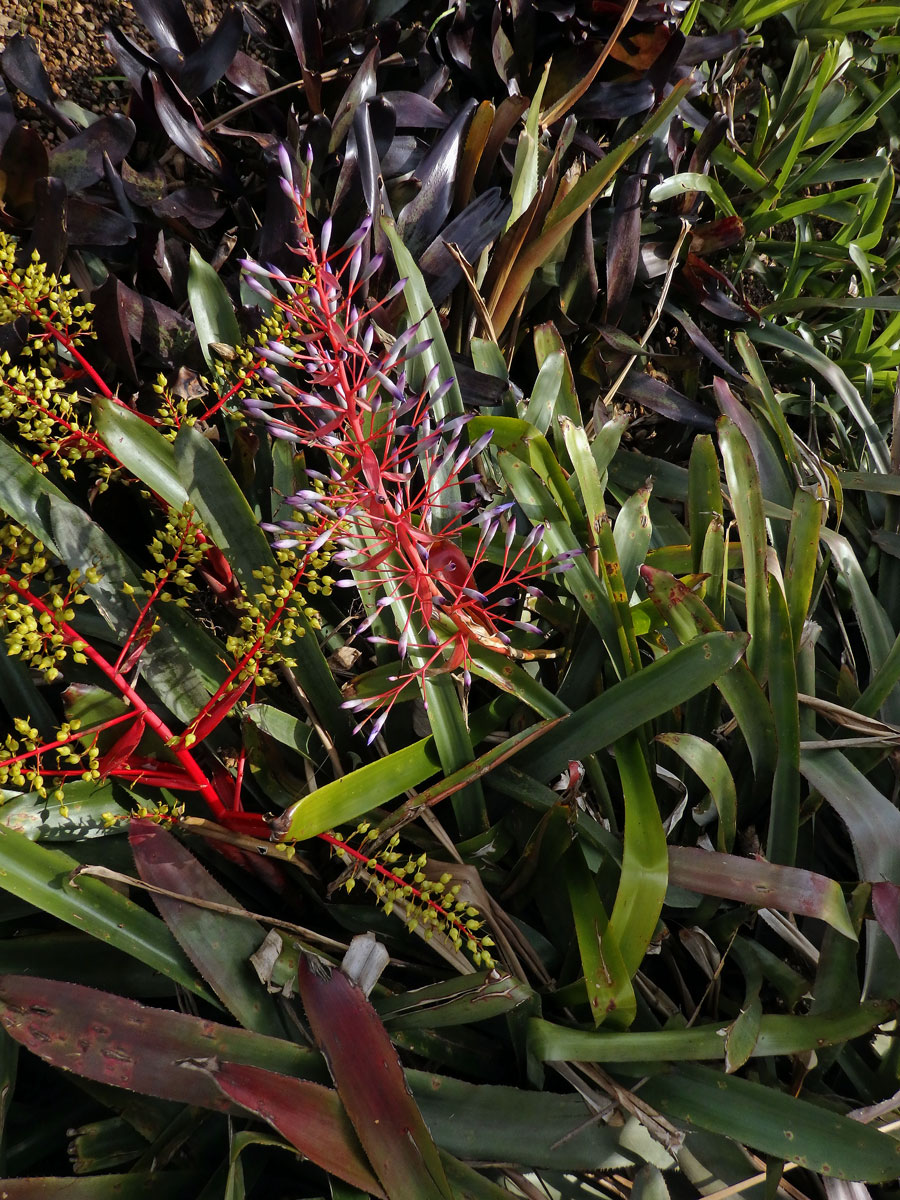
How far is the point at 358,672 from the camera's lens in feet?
3.77

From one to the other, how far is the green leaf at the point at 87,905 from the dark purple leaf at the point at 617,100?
4.84 feet

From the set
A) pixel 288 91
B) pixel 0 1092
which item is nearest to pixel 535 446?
pixel 288 91

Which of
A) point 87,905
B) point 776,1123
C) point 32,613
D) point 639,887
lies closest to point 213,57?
point 32,613

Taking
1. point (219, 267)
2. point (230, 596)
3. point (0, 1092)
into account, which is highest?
point (219, 267)

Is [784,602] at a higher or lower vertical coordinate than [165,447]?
lower

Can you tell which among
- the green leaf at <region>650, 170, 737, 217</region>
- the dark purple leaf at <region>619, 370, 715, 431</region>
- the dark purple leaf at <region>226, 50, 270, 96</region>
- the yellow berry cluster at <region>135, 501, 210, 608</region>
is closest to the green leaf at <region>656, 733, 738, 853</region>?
the yellow berry cluster at <region>135, 501, 210, 608</region>

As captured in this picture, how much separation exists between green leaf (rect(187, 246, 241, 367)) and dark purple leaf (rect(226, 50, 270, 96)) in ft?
1.21

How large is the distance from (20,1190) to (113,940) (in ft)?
0.71

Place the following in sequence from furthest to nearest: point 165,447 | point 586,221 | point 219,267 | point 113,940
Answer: point 586,221
point 219,267
point 165,447
point 113,940

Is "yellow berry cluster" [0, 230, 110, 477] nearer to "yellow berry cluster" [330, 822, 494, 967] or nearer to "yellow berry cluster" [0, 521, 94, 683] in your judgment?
"yellow berry cluster" [0, 521, 94, 683]

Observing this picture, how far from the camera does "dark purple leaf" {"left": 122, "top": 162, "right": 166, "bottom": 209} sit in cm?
115

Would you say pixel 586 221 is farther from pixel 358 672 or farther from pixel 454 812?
pixel 454 812

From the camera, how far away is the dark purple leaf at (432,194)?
4.08ft

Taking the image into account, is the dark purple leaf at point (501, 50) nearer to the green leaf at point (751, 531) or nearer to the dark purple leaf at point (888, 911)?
the green leaf at point (751, 531)
